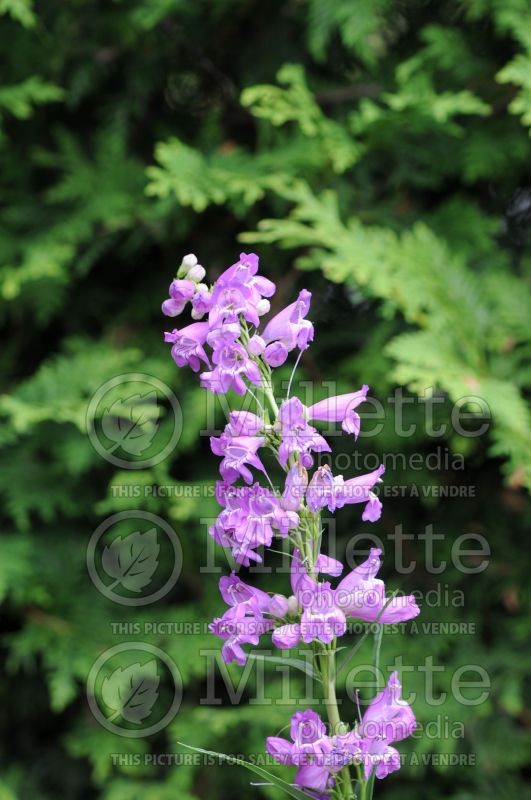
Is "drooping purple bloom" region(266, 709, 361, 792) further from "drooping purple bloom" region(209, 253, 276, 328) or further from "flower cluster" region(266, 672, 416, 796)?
"drooping purple bloom" region(209, 253, 276, 328)

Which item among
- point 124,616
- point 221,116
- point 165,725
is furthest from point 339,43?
point 165,725

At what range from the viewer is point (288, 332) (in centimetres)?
89

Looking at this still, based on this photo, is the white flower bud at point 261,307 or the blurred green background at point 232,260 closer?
the white flower bud at point 261,307

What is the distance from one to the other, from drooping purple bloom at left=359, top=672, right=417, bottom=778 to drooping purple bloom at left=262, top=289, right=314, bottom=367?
334mm

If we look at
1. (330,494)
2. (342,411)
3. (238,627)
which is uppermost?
(342,411)

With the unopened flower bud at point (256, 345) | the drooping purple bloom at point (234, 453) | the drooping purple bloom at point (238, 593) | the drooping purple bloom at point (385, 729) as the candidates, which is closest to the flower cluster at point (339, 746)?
the drooping purple bloom at point (385, 729)

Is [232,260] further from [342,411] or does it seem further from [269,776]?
[269,776]

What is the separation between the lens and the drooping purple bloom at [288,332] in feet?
2.88

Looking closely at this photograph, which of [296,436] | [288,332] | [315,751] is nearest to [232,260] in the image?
[288,332]

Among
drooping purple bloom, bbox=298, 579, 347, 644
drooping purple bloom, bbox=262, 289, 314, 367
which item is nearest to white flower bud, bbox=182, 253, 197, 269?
drooping purple bloom, bbox=262, 289, 314, 367

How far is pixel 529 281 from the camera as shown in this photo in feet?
6.77

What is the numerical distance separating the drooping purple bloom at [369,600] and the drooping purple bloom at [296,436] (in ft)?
0.42

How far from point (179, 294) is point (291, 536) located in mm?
265

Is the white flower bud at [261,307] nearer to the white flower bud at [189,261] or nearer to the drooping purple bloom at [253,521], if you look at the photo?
the white flower bud at [189,261]
